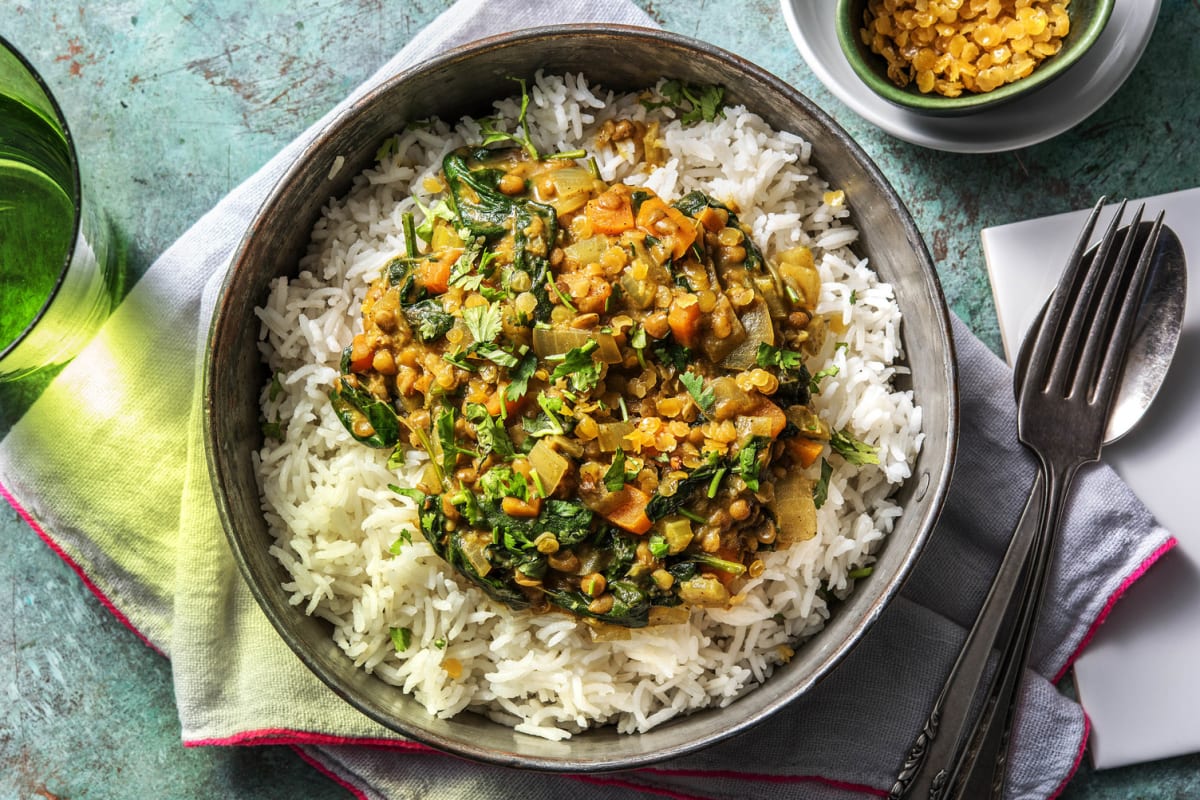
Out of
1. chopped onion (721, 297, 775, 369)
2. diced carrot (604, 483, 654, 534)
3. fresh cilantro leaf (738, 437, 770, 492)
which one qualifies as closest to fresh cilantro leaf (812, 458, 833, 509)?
fresh cilantro leaf (738, 437, 770, 492)

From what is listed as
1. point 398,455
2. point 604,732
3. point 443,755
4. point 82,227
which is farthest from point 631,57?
point 443,755

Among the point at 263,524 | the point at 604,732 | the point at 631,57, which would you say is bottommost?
the point at 604,732

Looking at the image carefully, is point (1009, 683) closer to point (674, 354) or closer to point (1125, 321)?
point (1125, 321)

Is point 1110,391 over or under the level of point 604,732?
over

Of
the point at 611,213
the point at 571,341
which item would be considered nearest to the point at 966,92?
the point at 611,213

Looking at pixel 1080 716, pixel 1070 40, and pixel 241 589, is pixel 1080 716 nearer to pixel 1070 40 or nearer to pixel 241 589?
pixel 1070 40
